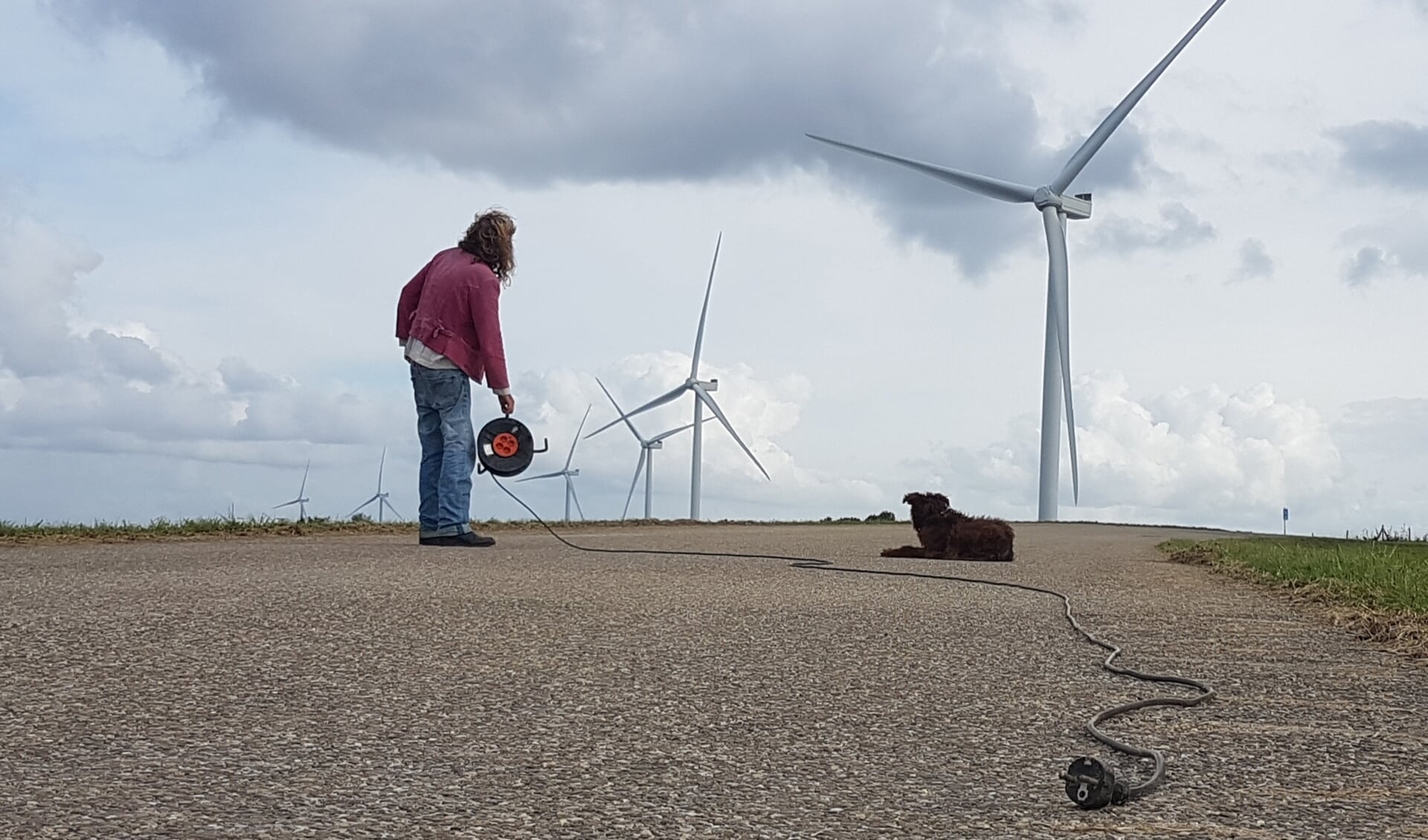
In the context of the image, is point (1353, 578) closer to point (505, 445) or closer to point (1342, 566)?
point (1342, 566)

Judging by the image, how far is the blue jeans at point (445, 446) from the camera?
9.42 m

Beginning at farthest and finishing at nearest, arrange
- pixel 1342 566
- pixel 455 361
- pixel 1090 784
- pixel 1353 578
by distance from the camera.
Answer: pixel 455 361, pixel 1342 566, pixel 1353 578, pixel 1090 784

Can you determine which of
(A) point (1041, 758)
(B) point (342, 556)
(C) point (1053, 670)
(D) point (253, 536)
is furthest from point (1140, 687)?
(D) point (253, 536)

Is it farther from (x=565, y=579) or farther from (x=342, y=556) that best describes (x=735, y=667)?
(x=342, y=556)

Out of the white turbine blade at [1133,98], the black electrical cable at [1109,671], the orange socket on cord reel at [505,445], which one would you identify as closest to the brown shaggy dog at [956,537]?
the black electrical cable at [1109,671]

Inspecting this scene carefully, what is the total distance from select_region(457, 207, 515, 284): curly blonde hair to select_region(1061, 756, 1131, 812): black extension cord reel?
24.6ft

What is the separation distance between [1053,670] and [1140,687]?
1.10 feet

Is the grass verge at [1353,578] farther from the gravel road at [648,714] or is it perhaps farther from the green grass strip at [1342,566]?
the gravel road at [648,714]

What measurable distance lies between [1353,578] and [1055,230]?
19490 millimetres

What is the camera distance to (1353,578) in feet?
25.5

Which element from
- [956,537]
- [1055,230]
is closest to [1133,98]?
[1055,230]

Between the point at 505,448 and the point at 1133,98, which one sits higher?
the point at 1133,98

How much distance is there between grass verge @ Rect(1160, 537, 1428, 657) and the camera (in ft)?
18.8

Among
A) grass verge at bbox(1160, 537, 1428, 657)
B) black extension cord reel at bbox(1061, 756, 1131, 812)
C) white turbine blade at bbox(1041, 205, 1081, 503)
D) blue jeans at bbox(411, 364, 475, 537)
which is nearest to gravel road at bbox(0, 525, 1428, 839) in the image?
black extension cord reel at bbox(1061, 756, 1131, 812)
